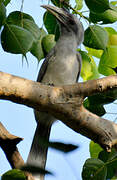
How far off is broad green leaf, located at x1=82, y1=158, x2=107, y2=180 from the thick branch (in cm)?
27

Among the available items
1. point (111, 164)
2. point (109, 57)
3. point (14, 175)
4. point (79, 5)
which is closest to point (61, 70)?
point (79, 5)

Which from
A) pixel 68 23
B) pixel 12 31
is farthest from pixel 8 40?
pixel 68 23

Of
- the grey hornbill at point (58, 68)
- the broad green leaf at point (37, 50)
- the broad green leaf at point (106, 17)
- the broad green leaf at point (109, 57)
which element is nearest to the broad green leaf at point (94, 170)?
the broad green leaf at point (109, 57)

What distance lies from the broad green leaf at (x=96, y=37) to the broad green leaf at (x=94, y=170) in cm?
99

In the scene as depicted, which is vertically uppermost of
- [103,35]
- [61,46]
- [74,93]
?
[103,35]

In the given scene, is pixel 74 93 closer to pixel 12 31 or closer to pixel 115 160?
pixel 115 160

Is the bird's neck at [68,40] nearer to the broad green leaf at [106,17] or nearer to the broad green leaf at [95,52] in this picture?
the broad green leaf at [95,52]

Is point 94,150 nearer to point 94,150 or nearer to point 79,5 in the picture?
point 94,150

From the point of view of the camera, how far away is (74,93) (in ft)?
6.36

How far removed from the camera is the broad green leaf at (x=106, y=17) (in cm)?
237

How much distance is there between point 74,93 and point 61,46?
2055mm

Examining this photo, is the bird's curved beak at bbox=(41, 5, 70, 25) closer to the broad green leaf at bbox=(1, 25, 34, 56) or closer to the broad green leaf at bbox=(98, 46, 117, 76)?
the broad green leaf at bbox=(98, 46, 117, 76)

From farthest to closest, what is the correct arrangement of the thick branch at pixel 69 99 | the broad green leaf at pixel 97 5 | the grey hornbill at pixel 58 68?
the grey hornbill at pixel 58 68 < the broad green leaf at pixel 97 5 < the thick branch at pixel 69 99

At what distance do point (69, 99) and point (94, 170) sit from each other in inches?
18.9
